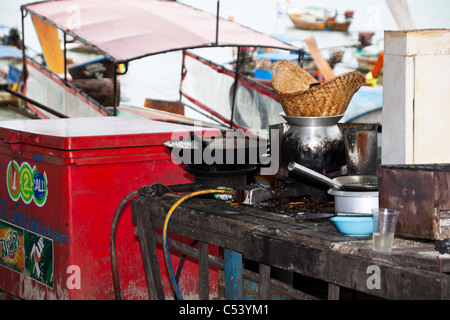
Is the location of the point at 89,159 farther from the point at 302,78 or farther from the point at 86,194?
the point at 302,78

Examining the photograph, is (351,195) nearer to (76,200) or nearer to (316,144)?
(316,144)

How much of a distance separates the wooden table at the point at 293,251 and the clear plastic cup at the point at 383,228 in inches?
1.2

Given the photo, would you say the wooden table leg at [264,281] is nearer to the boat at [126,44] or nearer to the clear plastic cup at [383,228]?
the clear plastic cup at [383,228]

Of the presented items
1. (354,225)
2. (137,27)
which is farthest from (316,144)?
(137,27)

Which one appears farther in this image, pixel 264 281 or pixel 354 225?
pixel 264 281

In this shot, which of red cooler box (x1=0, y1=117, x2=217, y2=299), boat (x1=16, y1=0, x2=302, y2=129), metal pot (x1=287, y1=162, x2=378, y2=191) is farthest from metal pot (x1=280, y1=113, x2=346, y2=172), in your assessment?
boat (x1=16, y1=0, x2=302, y2=129)

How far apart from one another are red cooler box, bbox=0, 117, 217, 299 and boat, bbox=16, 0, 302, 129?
3.46 meters

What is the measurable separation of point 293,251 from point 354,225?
24 centimetres

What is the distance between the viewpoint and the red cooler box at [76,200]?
3.32 meters

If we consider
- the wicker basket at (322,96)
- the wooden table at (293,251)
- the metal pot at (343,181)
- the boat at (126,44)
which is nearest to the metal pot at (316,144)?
the wicker basket at (322,96)

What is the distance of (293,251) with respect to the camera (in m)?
2.22

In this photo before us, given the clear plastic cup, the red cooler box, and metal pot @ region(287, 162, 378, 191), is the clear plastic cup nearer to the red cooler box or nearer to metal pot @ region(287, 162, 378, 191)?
metal pot @ region(287, 162, 378, 191)

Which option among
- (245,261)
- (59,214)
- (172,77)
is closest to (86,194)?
(59,214)
